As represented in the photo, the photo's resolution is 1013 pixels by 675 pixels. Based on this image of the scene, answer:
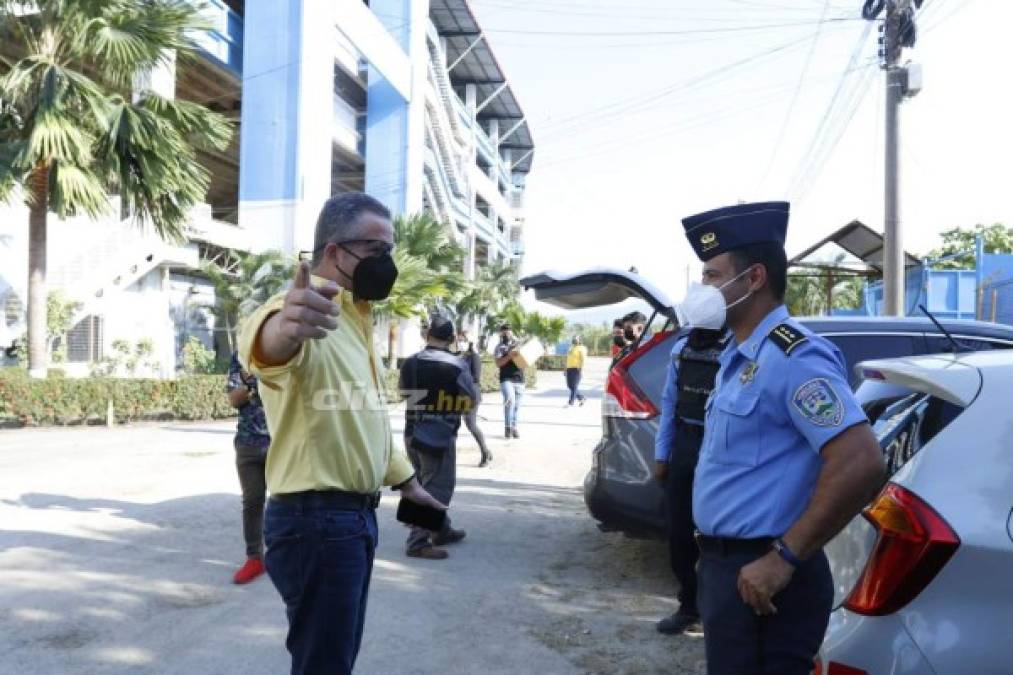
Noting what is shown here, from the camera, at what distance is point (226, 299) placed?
65.7 ft

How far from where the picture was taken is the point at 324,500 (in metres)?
2.30

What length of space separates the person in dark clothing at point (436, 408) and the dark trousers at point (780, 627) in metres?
4.06

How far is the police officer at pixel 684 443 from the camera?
4117mm

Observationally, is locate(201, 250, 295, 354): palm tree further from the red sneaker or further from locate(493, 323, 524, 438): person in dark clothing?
the red sneaker

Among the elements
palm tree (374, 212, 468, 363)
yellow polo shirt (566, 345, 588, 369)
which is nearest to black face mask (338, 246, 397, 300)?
palm tree (374, 212, 468, 363)

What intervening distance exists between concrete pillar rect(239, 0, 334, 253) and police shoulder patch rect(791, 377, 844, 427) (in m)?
20.4

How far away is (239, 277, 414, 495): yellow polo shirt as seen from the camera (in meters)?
2.22

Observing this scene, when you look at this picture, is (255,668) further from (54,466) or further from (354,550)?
(54,466)

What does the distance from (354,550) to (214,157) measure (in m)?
29.5

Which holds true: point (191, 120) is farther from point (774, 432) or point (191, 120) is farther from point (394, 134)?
point (394, 134)

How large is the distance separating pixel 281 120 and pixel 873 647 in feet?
71.9

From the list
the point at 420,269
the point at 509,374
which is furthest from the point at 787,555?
the point at 420,269

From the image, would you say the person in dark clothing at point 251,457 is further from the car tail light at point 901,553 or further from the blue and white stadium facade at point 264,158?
the blue and white stadium facade at point 264,158

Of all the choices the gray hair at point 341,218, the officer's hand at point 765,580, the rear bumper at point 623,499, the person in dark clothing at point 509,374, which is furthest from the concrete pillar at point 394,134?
the officer's hand at point 765,580
